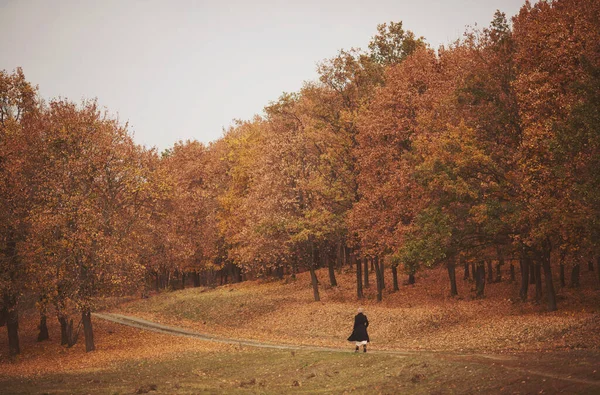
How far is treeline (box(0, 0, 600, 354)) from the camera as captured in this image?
88.6 ft

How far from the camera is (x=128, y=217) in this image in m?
37.9

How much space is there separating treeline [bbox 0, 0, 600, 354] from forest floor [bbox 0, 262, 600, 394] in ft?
9.49

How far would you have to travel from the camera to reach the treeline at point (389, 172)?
27016mm

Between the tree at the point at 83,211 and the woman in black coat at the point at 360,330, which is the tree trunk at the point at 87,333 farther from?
the woman in black coat at the point at 360,330

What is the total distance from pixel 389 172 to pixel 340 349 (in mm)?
16180

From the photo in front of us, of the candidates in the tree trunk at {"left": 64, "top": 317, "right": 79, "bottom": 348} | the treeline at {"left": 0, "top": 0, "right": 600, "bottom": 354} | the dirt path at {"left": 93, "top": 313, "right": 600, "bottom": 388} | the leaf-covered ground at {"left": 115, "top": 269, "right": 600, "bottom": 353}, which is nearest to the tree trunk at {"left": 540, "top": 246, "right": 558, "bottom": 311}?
the treeline at {"left": 0, "top": 0, "right": 600, "bottom": 354}

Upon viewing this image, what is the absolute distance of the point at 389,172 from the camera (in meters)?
40.9

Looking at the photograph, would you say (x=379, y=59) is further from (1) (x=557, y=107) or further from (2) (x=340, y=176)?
(1) (x=557, y=107)

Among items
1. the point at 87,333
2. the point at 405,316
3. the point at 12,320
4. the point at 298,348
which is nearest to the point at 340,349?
the point at 298,348

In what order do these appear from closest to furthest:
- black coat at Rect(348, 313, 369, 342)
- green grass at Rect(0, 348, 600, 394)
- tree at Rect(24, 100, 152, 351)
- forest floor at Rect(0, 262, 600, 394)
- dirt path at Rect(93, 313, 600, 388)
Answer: dirt path at Rect(93, 313, 600, 388)
green grass at Rect(0, 348, 600, 394)
forest floor at Rect(0, 262, 600, 394)
black coat at Rect(348, 313, 369, 342)
tree at Rect(24, 100, 152, 351)

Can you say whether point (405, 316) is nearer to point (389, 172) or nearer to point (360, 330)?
point (360, 330)

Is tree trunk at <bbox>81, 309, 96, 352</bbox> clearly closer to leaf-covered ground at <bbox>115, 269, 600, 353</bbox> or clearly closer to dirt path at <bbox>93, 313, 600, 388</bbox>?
dirt path at <bbox>93, 313, 600, 388</bbox>

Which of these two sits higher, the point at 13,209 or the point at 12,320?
the point at 13,209

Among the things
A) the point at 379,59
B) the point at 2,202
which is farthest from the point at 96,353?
the point at 379,59
